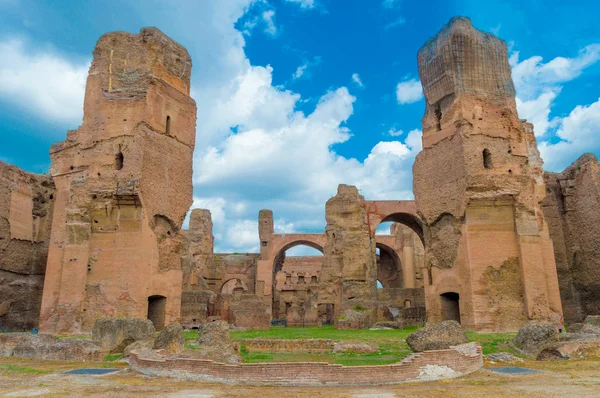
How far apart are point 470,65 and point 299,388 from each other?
13.1 meters

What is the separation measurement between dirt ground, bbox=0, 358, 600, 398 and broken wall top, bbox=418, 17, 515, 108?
10.6 meters

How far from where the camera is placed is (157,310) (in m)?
14.2

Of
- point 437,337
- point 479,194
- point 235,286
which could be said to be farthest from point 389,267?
point 437,337

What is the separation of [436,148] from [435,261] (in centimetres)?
374

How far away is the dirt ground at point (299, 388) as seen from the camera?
4.87 m

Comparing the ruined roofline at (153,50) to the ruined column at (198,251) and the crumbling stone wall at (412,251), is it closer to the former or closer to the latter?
the ruined column at (198,251)

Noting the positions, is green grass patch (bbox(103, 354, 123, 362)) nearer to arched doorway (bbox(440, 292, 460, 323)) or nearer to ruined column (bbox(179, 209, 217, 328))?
arched doorway (bbox(440, 292, 460, 323))

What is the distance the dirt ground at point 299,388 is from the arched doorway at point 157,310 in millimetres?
7563

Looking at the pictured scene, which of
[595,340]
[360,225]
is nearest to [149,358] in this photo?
[595,340]

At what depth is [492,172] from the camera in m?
14.1

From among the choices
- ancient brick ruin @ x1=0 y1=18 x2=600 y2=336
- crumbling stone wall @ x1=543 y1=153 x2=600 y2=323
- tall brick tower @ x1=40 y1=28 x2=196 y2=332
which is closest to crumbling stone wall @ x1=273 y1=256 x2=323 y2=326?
ancient brick ruin @ x1=0 y1=18 x2=600 y2=336

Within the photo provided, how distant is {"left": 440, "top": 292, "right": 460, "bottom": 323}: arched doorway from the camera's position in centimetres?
1449

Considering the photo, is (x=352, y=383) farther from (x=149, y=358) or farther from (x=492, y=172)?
(x=492, y=172)

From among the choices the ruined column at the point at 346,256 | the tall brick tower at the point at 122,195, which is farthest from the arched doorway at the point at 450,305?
the tall brick tower at the point at 122,195
